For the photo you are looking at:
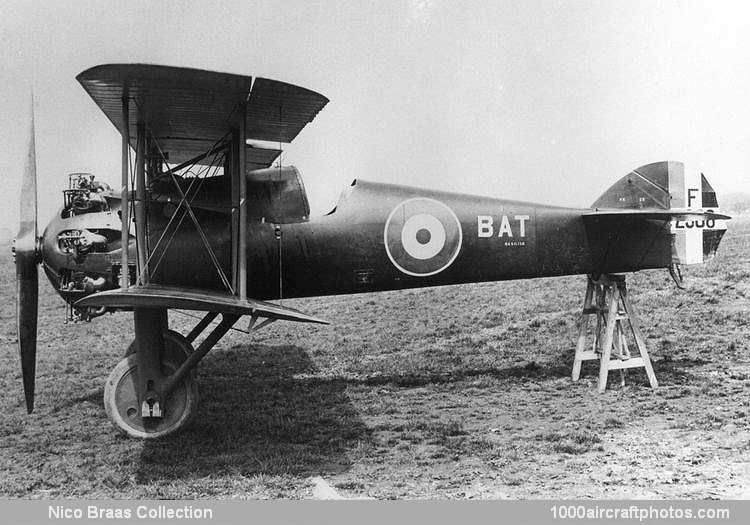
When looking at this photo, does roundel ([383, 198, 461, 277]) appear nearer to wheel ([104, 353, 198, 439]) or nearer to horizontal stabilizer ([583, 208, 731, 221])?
horizontal stabilizer ([583, 208, 731, 221])

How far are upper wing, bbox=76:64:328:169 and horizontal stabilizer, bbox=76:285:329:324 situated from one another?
1608 mm

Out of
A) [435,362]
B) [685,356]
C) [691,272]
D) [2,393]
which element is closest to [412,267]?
[435,362]

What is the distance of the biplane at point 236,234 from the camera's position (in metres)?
5.16

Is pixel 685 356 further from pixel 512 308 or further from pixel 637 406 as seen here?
pixel 512 308

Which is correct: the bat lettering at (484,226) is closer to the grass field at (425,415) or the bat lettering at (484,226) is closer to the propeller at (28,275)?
the grass field at (425,415)

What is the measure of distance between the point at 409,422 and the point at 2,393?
5.38m

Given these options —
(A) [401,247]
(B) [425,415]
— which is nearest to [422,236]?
(A) [401,247]

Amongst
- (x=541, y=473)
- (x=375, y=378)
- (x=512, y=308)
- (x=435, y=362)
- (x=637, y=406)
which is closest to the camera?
(x=541, y=473)

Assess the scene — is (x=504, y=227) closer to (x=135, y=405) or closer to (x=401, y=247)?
(x=401, y=247)

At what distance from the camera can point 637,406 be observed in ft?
21.1

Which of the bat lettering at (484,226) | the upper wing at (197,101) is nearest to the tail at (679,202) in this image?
the bat lettering at (484,226)

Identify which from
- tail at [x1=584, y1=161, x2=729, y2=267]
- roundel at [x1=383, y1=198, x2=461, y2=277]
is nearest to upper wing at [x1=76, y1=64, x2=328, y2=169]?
roundel at [x1=383, y1=198, x2=461, y2=277]

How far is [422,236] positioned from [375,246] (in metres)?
0.57

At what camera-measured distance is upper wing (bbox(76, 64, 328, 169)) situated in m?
4.59
